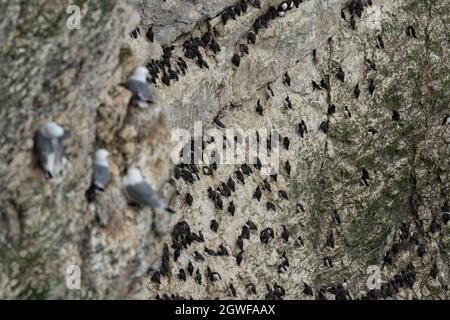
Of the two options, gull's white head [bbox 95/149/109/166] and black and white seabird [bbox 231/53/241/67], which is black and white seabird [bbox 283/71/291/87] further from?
gull's white head [bbox 95/149/109/166]

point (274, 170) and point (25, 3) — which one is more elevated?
point (274, 170)

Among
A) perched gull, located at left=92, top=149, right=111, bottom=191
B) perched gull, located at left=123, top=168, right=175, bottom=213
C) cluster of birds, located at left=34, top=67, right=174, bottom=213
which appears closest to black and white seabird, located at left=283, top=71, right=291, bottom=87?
cluster of birds, located at left=34, top=67, right=174, bottom=213

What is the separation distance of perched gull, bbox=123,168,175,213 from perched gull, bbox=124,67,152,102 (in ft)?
3.40

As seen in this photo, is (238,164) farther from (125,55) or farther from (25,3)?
(25,3)

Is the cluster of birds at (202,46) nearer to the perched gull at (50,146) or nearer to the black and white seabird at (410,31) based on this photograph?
the black and white seabird at (410,31)

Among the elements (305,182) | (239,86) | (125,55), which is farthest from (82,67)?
(305,182)

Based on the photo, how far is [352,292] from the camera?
94.0ft

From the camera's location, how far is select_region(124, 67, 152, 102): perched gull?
1480 centimetres

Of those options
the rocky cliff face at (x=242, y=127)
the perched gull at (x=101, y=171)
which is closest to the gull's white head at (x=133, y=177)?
the rocky cliff face at (x=242, y=127)

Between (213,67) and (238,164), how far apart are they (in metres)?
2.61

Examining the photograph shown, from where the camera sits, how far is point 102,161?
1444 cm

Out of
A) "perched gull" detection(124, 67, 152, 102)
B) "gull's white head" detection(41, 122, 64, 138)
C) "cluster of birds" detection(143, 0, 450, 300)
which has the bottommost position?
"gull's white head" detection(41, 122, 64, 138)

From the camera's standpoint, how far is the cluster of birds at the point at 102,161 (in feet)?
44.8

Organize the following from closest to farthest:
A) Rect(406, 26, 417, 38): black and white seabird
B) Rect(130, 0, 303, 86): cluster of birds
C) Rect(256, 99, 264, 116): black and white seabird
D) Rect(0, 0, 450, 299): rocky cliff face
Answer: Rect(0, 0, 450, 299): rocky cliff face < Rect(130, 0, 303, 86): cluster of birds < Rect(256, 99, 264, 116): black and white seabird < Rect(406, 26, 417, 38): black and white seabird
